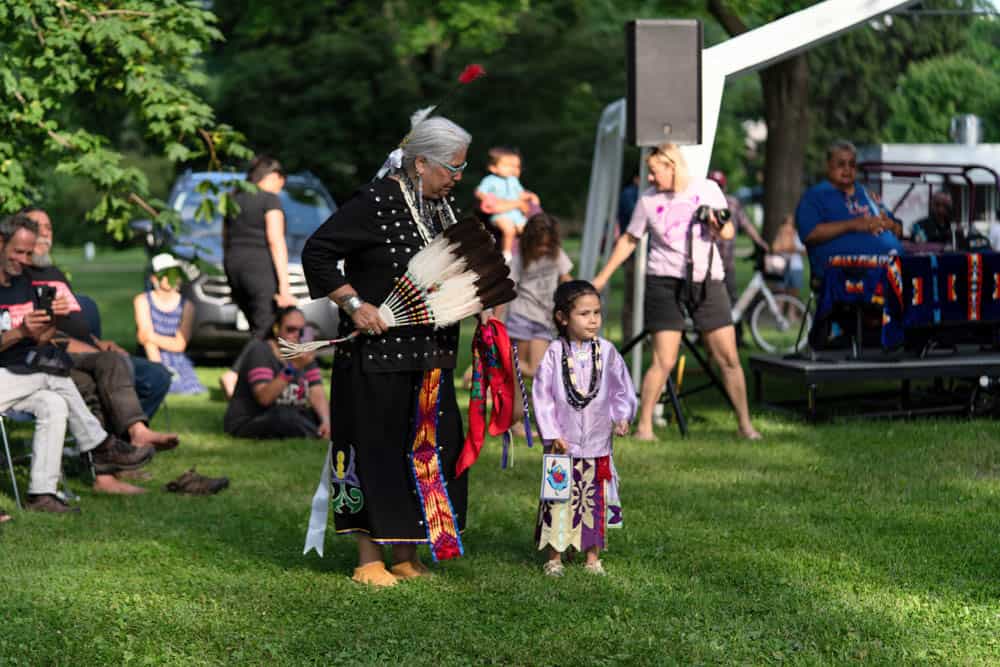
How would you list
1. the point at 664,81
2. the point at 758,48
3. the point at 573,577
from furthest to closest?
the point at 758,48 < the point at 664,81 < the point at 573,577

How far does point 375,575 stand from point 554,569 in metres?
0.80

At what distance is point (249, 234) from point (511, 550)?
590 cm

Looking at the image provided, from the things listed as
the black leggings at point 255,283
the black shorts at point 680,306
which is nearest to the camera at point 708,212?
the black shorts at point 680,306

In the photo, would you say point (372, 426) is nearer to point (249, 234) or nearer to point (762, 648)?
point (762, 648)

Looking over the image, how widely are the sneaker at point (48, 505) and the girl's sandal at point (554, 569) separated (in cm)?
311

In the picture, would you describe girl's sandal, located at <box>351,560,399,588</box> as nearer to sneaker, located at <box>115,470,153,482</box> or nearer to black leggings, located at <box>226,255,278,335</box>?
sneaker, located at <box>115,470,153,482</box>

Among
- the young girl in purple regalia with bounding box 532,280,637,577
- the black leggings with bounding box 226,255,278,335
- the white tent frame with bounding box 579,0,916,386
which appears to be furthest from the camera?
the black leggings with bounding box 226,255,278,335

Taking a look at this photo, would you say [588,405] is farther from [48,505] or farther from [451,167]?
[48,505]

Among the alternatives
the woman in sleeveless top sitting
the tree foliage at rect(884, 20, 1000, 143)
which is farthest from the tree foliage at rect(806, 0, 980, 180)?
the woman in sleeveless top sitting

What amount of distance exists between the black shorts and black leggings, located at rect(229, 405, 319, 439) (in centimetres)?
271

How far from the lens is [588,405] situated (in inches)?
275

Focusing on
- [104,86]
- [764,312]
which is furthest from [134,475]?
[764,312]

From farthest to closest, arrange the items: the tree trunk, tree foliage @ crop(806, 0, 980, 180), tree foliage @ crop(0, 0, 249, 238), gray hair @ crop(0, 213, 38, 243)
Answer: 1. tree foliage @ crop(806, 0, 980, 180)
2. the tree trunk
3. tree foliage @ crop(0, 0, 249, 238)
4. gray hair @ crop(0, 213, 38, 243)

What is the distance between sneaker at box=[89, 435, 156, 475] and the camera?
953 centimetres
